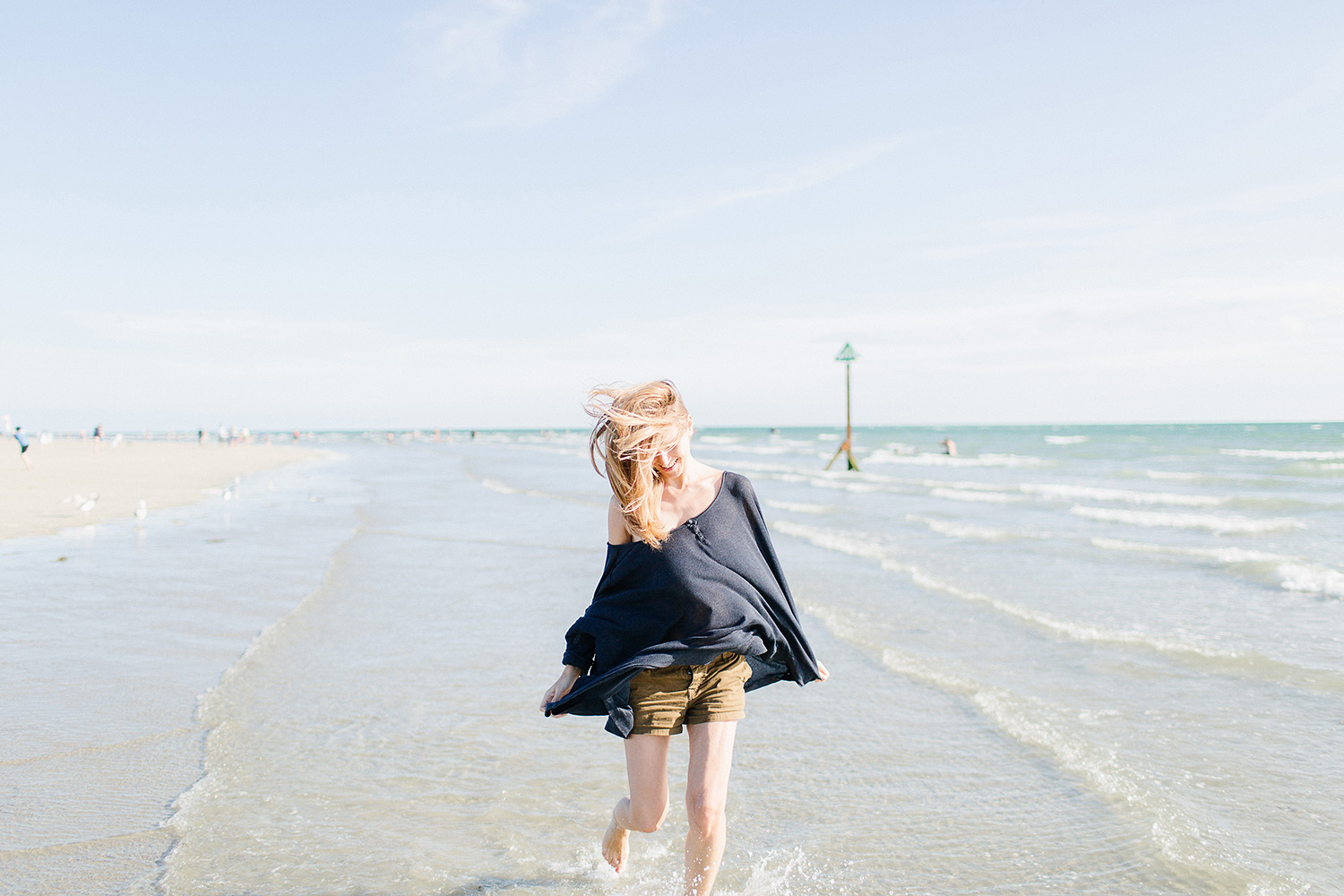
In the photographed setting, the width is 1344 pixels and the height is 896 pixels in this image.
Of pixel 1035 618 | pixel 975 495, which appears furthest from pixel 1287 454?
pixel 1035 618

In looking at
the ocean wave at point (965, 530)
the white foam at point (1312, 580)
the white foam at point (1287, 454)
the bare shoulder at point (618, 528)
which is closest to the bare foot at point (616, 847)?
the bare shoulder at point (618, 528)

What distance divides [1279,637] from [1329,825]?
399 cm

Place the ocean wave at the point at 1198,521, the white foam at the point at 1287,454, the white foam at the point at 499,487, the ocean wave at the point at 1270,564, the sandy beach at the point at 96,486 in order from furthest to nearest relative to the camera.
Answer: the white foam at the point at 1287,454, the white foam at the point at 499,487, the ocean wave at the point at 1198,521, the sandy beach at the point at 96,486, the ocean wave at the point at 1270,564

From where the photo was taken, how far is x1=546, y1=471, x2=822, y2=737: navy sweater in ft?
8.87

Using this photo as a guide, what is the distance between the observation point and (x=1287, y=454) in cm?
4125

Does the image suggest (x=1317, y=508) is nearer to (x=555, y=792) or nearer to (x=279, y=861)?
(x=555, y=792)

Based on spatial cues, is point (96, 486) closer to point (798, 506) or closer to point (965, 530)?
point (798, 506)

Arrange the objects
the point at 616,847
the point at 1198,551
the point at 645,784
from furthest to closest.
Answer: the point at 1198,551 < the point at 616,847 < the point at 645,784

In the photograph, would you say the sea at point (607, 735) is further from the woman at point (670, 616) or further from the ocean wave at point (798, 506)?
the ocean wave at point (798, 506)

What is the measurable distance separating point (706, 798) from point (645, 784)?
227mm

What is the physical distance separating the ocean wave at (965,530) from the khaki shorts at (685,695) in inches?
461

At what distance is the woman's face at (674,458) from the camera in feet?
9.02

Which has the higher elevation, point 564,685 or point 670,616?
point 670,616

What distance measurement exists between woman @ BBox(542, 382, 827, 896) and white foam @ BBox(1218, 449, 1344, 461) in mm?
43662
